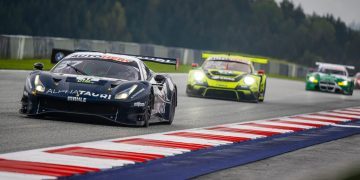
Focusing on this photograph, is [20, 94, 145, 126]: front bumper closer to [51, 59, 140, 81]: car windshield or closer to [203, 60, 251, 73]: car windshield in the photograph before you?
[51, 59, 140, 81]: car windshield

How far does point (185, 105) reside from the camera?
19.2m

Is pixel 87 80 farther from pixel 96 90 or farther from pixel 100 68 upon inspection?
pixel 100 68

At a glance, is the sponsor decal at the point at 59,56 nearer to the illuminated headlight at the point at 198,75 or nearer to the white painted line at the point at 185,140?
the white painted line at the point at 185,140

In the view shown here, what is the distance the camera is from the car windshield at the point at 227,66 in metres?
23.5

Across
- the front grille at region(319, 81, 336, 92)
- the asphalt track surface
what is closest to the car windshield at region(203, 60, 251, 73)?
the asphalt track surface

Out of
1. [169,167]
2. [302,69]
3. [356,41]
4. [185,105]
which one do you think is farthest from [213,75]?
[356,41]

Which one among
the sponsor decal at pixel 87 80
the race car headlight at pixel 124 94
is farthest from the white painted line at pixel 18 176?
the sponsor decal at pixel 87 80

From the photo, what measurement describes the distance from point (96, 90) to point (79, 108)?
334 mm

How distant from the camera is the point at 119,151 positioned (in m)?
Answer: 9.44

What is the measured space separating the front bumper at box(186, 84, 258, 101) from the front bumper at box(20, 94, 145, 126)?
1046cm

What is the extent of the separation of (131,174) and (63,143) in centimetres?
230

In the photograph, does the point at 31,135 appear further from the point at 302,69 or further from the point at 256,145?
the point at 302,69

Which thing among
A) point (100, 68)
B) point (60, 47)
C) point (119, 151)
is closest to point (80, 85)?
point (100, 68)

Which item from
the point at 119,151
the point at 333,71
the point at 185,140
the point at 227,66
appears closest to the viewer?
the point at 119,151
